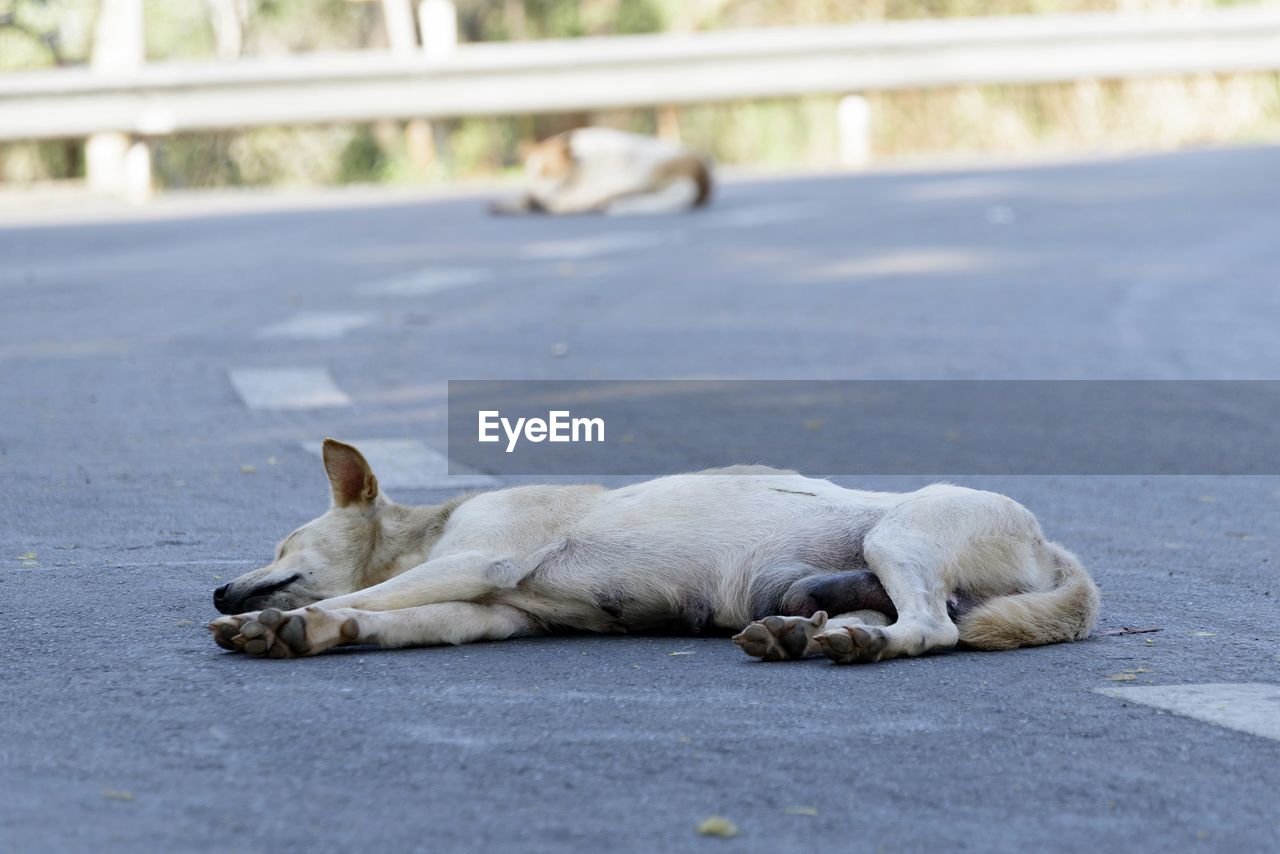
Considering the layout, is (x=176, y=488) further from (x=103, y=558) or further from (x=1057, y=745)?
(x=1057, y=745)

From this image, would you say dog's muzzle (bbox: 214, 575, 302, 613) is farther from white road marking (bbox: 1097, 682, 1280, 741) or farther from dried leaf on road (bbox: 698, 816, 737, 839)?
white road marking (bbox: 1097, 682, 1280, 741)

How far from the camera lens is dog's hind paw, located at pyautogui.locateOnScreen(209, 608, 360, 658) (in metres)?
4.83

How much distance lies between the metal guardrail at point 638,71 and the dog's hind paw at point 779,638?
47.1ft

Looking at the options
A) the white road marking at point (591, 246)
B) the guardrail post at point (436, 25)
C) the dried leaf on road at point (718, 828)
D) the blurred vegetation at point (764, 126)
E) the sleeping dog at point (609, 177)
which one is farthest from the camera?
the blurred vegetation at point (764, 126)

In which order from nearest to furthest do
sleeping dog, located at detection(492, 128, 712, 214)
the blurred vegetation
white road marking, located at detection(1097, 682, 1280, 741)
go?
white road marking, located at detection(1097, 682, 1280, 741)
sleeping dog, located at detection(492, 128, 712, 214)
the blurred vegetation

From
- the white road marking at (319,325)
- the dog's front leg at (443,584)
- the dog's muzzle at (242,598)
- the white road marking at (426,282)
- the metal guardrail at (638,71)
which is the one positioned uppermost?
the metal guardrail at (638,71)

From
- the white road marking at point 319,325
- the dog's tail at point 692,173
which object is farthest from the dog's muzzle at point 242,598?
the dog's tail at point 692,173

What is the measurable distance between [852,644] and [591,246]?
425 inches

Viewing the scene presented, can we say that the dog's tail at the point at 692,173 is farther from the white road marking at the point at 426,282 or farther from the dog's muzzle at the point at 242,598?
the dog's muzzle at the point at 242,598

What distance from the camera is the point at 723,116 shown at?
76.5 ft

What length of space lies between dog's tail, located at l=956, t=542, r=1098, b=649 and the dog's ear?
1794 mm

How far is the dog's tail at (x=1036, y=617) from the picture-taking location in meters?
5.08

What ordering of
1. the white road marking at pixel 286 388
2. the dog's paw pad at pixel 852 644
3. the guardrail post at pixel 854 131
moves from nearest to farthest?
the dog's paw pad at pixel 852 644 < the white road marking at pixel 286 388 < the guardrail post at pixel 854 131

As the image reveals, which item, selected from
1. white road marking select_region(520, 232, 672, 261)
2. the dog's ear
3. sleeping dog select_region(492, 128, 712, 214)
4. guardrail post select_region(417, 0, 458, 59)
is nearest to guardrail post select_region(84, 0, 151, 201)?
guardrail post select_region(417, 0, 458, 59)
